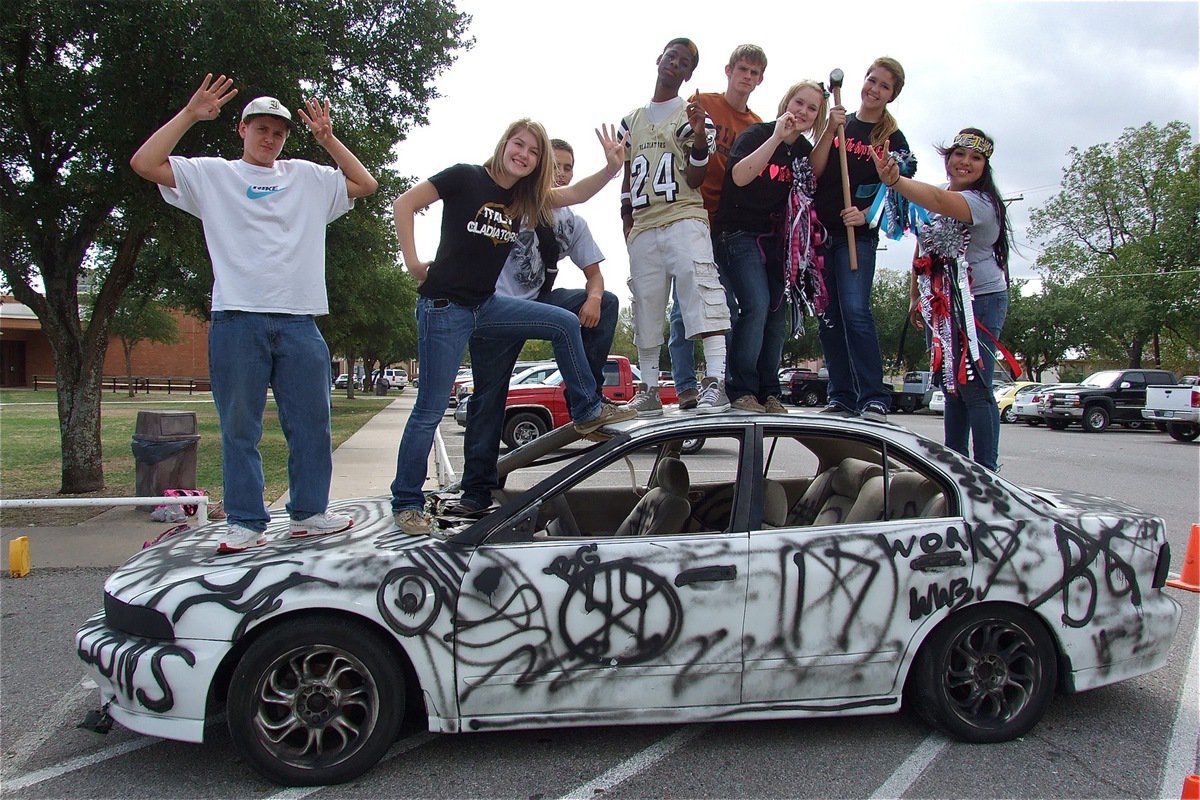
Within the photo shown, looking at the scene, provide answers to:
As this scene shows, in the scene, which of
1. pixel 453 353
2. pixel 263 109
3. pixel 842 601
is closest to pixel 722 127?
pixel 453 353

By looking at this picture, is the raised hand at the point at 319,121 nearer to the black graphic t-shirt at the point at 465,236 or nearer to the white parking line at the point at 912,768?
the black graphic t-shirt at the point at 465,236

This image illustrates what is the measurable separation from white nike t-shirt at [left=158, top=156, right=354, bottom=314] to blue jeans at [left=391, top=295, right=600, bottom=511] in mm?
562

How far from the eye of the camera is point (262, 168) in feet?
11.6

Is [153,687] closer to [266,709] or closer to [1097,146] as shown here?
[266,709]

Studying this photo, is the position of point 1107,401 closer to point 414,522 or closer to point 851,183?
point 851,183

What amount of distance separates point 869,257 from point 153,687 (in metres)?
4.14

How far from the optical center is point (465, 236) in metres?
3.78

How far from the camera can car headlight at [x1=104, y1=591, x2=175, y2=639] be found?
278 centimetres

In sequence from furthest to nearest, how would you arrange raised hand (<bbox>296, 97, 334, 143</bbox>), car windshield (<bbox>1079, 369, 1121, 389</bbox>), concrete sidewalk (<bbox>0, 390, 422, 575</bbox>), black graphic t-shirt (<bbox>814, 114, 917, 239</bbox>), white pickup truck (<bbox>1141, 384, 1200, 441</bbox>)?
car windshield (<bbox>1079, 369, 1121, 389</bbox>), white pickup truck (<bbox>1141, 384, 1200, 441</bbox>), concrete sidewalk (<bbox>0, 390, 422, 575</bbox>), black graphic t-shirt (<bbox>814, 114, 917, 239</bbox>), raised hand (<bbox>296, 97, 334, 143</bbox>)

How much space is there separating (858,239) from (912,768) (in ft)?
9.44

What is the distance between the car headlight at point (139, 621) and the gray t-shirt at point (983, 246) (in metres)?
4.35

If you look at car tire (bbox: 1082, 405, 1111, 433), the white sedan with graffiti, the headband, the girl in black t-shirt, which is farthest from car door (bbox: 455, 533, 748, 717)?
car tire (bbox: 1082, 405, 1111, 433)

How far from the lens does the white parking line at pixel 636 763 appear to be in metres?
2.81

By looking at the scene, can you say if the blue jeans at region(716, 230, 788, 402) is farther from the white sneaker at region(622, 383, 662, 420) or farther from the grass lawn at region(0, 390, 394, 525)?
the grass lawn at region(0, 390, 394, 525)
